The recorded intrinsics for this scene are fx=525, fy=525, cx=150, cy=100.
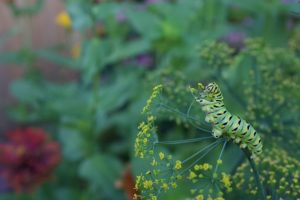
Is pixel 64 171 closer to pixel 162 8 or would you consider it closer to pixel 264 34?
pixel 162 8

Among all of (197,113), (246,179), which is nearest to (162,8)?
(197,113)

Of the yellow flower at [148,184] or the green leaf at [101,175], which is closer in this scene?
the yellow flower at [148,184]

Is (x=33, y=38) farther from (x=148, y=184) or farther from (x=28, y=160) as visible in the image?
(x=148, y=184)

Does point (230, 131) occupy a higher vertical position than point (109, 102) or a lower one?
higher

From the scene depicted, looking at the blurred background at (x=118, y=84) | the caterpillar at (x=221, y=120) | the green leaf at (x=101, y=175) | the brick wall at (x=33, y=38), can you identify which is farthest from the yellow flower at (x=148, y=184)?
the brick wall at (x=33, y=38)

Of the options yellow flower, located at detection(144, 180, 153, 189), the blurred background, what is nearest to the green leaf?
the blurred background

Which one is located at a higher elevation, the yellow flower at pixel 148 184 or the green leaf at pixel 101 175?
the yellow flower at pixel 148 184

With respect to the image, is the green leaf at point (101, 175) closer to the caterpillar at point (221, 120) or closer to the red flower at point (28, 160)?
the red flower at point (28, 160)
